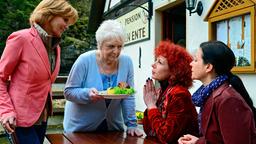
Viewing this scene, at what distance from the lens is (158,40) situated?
5.57 m

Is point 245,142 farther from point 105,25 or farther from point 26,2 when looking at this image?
point 26,2

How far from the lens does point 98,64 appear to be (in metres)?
2.52

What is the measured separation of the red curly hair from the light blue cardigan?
433mm

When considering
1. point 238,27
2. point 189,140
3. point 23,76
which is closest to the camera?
point 189,140

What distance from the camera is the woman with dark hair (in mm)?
1499

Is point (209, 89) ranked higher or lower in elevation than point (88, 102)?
higher

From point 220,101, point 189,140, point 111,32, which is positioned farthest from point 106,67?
point 220,101

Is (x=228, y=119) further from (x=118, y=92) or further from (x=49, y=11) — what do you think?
(x=49, y=11)

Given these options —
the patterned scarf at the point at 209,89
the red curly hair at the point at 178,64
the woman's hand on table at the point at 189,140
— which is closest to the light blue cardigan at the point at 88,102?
the red curly hair at the point at 178,64

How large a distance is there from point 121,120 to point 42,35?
842 mm

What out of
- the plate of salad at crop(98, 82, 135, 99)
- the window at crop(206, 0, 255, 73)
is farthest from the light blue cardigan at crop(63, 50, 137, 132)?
the window at crop(206, 0, 255, 73)

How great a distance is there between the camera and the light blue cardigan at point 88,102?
96.5 inches

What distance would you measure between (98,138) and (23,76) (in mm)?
624

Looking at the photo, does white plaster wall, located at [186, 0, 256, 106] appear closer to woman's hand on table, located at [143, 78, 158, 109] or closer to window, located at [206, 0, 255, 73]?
window, located at [206, 0, 255, 73]
